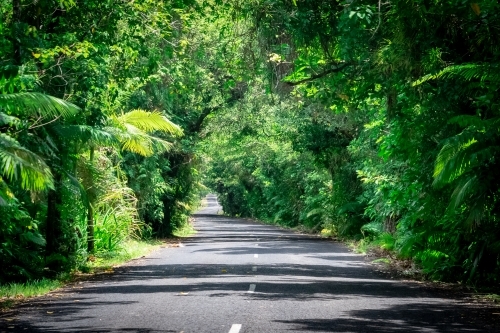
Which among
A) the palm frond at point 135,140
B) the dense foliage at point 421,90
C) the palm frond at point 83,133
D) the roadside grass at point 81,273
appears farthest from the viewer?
the palm frond at point 135,140

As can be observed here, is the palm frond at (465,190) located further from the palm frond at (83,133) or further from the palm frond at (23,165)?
the palm frond at (83,133)

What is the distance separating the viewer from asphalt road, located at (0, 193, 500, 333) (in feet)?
38.6

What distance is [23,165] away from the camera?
12047 millimetres

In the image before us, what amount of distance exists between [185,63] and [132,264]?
5825mm

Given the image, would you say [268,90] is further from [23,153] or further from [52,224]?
[23,153]

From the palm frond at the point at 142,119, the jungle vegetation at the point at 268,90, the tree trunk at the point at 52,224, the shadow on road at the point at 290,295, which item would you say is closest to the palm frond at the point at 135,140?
the jungle vegetation at the point at 268,90

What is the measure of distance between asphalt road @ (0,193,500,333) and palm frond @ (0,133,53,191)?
1937 mm

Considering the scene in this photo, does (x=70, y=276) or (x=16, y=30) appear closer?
(x=16, y=30)

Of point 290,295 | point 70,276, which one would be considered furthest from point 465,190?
point 70,276

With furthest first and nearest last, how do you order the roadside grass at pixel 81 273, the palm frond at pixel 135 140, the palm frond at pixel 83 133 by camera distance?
the palm frond at pixel 135 140 < the palm frond at pixel 83 133 < the roadside grass at pixel 81 273

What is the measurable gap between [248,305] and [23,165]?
4.18 meters

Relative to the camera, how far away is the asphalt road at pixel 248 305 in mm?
11766

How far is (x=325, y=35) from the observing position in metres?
21.0

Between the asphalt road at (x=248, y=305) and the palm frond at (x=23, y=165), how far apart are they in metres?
1.94
